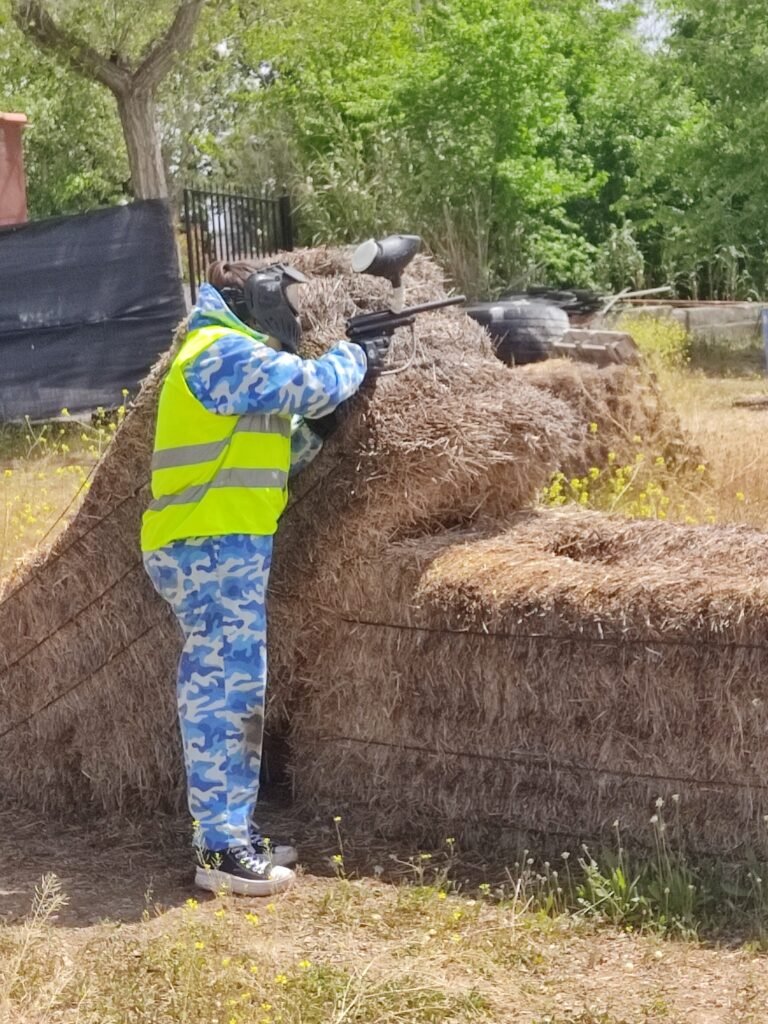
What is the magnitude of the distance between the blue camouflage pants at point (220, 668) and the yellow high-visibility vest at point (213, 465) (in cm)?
6

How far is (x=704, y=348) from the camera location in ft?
55.9

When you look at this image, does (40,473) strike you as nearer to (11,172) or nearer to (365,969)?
(11,172)

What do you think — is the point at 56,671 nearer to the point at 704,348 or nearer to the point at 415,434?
the point at 415,434

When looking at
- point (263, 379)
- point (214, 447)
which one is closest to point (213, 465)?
point (214, 447)

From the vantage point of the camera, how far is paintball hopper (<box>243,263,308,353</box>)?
474cm

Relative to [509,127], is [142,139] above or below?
below

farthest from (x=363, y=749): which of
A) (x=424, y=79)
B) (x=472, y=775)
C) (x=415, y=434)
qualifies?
(x=424, y=79)

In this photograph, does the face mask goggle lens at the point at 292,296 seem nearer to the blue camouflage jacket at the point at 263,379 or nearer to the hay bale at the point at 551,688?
the blue camouflage jacket at the point at 263,379

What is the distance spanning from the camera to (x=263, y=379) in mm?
4508

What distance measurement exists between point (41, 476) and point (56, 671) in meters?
4.97

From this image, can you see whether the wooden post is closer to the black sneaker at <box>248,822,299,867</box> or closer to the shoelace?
the black sneaker at <box>248,822,299,867</box>

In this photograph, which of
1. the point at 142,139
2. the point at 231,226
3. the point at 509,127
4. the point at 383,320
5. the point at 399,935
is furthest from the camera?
the point at 509,127

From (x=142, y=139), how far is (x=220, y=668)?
42.4 ft

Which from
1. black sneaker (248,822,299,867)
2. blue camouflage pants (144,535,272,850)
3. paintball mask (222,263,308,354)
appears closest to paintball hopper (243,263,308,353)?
paintball mask (222,263,308,354)
